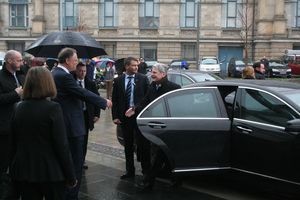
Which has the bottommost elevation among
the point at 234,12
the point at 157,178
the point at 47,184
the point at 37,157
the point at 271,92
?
the point at 157,178

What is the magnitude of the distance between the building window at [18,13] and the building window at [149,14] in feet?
39.6

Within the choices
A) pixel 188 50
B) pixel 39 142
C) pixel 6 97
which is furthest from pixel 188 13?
pixel 39 142

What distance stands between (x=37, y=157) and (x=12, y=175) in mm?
308

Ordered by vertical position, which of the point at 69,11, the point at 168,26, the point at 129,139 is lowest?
the point at 129,139

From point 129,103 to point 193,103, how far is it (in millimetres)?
1272

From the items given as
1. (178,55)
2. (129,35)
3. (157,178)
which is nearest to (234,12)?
(178,55)

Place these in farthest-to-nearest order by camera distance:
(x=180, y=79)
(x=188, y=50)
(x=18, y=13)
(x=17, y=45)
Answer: (x=18, y=13), (x=17, y=45), (x=188, y=50), (x=180, y=79)

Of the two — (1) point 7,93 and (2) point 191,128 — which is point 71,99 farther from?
(2) point 191,128

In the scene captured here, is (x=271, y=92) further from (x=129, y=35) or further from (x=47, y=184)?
(x=129, y=35)

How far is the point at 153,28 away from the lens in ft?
161

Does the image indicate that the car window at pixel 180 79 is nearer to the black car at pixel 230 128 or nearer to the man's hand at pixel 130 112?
the man's hand at pixel 130 112

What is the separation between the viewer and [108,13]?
49875 mm

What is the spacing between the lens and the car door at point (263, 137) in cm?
545

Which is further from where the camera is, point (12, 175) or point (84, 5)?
point (84, 5)
